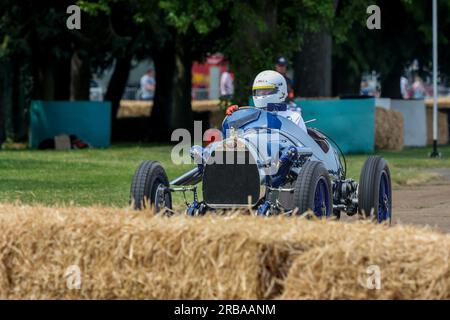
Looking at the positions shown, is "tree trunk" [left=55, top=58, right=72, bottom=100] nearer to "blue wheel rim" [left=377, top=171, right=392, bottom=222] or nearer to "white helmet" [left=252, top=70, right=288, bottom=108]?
"white helmet" [left=252, top=70, right=288, bottom=108]

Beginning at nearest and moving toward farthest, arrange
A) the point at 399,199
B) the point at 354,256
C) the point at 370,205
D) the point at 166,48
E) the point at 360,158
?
the point at 354,256 < the point at 370,205 < the point at 399,199 < the point at 360,158 < the point at 166,48

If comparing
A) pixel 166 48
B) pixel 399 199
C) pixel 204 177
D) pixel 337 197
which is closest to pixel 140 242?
pixel 204 177

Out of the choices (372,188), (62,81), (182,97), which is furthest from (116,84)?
(372,188)

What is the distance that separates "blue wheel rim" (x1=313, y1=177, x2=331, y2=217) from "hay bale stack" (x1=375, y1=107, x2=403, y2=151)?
1861cm

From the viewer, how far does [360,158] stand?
2652cm

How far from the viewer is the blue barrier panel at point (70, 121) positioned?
31.4m

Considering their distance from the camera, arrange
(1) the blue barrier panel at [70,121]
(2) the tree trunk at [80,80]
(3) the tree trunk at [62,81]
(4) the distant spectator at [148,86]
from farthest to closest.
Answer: (4) the distant spectator at [148,86] → (3) the tree trunk at [62,81] → (2) the tree trunk at [80,80] → (1) the blue barrier panel at [70,121]

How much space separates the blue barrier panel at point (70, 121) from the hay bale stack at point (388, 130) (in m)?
6.37

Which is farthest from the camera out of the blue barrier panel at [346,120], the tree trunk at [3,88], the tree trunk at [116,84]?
the tree trunk at [116,84]

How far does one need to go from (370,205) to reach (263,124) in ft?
4.02

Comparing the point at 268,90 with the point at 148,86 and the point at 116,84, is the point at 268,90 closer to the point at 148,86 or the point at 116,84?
the point at 116,84

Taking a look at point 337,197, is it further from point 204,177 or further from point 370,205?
point 204,177

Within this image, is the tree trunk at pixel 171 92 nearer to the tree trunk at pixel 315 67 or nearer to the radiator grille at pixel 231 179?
the tree trunk at pixel 315 67

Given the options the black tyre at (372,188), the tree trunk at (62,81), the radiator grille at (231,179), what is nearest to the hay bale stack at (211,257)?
the radiator grille at (231,179)
